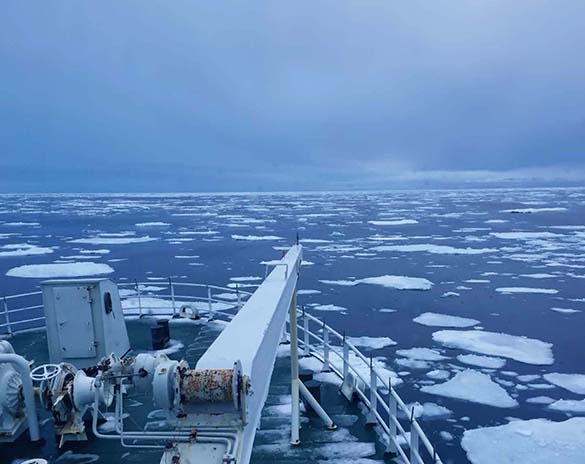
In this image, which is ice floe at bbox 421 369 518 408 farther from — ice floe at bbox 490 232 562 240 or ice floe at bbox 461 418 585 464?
ice floe at bbox 490 232 562 240

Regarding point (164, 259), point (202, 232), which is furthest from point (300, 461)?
point (202, 232)

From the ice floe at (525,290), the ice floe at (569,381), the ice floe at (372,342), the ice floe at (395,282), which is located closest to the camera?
Answer: the ice floe at (569,381)

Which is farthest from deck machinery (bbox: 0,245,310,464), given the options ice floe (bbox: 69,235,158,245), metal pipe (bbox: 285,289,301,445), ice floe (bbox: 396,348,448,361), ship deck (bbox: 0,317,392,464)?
ice floe (bbox: 69,235,158,245)

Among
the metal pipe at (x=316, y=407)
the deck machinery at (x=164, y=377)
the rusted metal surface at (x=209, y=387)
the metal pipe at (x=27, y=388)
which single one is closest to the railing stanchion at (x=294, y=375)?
the metal pipe at (x=316, y=407)

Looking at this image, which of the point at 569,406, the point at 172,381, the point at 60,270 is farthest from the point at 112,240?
the point at 172,381

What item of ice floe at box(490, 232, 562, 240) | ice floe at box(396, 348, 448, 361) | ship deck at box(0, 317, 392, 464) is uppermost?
ship deck at box(0, 317, 392, 464)

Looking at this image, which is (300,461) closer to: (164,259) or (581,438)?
(581,438)

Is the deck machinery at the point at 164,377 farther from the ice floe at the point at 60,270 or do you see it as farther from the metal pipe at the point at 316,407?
the ice floe at the point at 60,270
